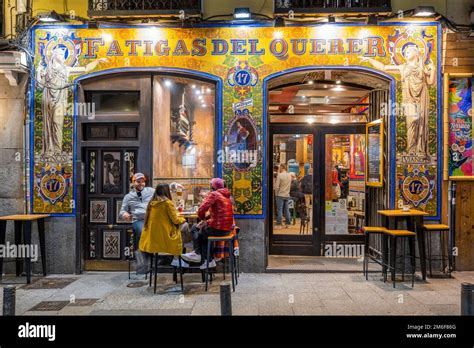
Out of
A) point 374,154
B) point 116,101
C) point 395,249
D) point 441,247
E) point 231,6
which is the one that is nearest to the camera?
point 395,249

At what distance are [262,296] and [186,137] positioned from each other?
3.83 m

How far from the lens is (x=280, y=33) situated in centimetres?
908

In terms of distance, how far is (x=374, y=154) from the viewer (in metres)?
9.69

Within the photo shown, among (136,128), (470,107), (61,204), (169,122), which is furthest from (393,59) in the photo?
(61,204)

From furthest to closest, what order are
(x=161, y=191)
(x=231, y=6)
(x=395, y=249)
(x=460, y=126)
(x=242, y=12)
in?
(x=231, y=6), (x=460, y=126), (x=242, y=12), (x=395, y=249), (x=161, y=191)

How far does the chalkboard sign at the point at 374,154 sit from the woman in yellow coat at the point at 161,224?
4471 mm

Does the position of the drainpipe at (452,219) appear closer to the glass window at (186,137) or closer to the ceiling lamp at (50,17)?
the glass window at (186,137)

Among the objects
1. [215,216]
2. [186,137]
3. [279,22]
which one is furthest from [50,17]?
[215,216]

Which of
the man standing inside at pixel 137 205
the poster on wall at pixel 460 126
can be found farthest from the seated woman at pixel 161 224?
the poster on wall at pixel 460 126

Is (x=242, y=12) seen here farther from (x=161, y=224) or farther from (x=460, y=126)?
(x=460, y=126)

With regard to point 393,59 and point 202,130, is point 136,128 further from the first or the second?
point 393,59

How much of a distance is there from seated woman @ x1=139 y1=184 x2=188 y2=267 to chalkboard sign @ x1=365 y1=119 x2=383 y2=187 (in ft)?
14.7

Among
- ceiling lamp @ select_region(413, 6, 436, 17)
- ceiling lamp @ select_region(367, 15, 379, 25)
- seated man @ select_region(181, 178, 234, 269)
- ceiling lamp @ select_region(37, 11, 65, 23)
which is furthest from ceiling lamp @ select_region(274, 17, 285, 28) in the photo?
ceiling lamp @ select_region(37, 11, 65, 23)

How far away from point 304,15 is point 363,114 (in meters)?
3.07
